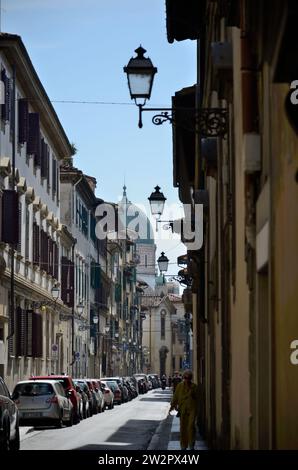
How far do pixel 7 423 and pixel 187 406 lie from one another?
3.18m

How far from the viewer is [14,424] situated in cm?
2108

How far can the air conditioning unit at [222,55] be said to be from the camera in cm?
1339

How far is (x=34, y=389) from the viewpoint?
3222 cm

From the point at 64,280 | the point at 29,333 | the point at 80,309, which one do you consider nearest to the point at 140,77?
the point at 29,333

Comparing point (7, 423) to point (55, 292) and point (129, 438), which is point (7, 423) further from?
point (55, 292)

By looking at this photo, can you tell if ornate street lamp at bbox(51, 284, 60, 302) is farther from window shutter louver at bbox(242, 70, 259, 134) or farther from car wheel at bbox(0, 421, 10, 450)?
window shutter louver at bbox(242, 70, 259, 134)

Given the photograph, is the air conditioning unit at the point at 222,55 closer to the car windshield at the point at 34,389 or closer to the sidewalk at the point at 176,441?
the sidewalk at the point at 176,441

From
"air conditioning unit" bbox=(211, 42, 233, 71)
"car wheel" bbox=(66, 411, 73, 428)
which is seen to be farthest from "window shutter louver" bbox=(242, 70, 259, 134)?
"car wheel" bbox=(66, 411, 73, 428)

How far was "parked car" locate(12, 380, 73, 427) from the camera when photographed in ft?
104

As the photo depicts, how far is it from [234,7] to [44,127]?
1551 inches

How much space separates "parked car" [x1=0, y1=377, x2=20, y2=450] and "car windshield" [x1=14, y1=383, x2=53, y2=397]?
10364 mm

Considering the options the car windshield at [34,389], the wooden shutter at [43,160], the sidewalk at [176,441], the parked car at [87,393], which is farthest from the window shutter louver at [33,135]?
the sidewalk at [176,441]

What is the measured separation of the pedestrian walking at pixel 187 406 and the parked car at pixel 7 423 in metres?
2.66
